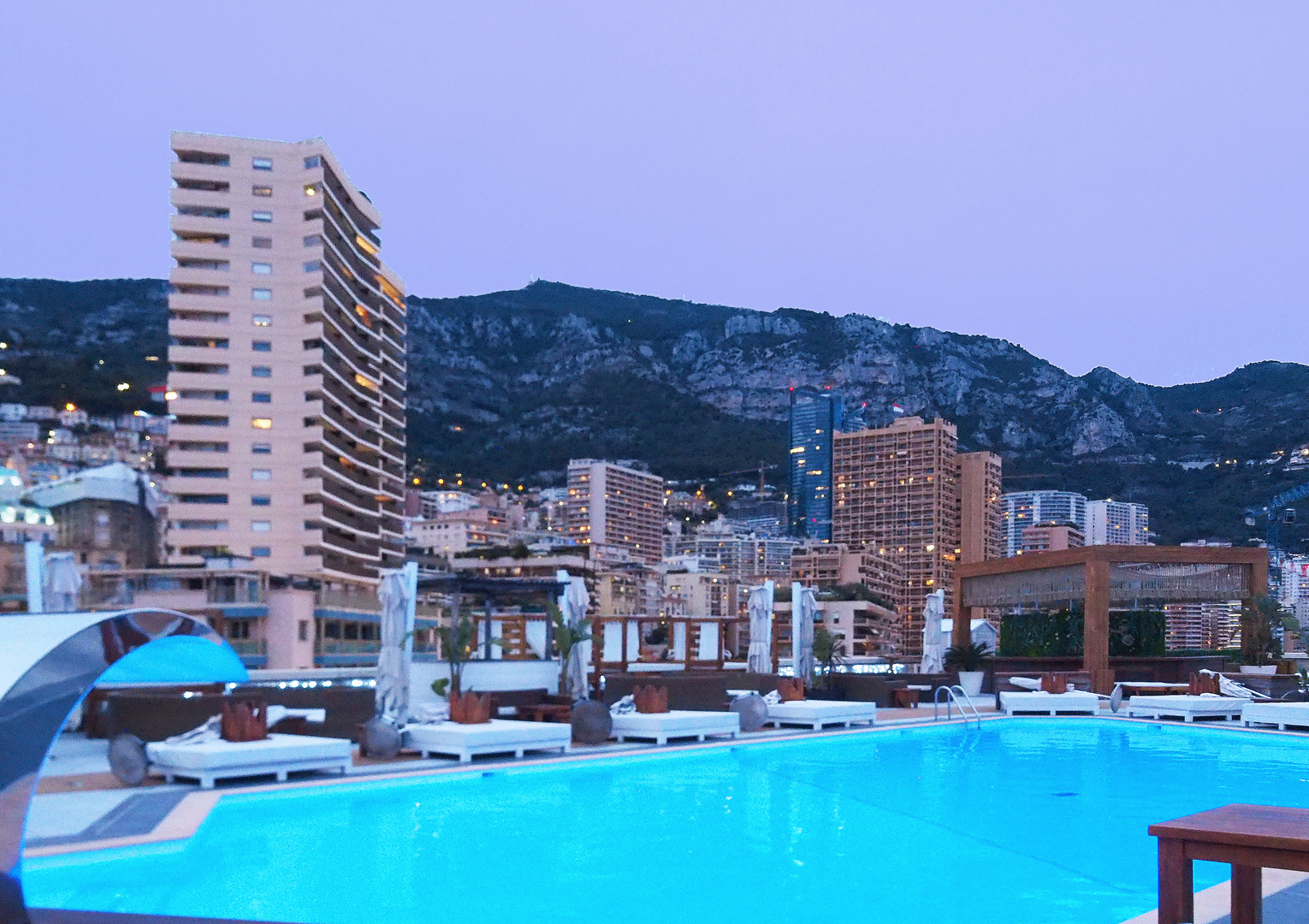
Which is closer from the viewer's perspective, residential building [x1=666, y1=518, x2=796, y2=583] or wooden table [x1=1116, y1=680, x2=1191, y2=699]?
wooden table [x1=1116, y1=680, x2=1191, y2=699]

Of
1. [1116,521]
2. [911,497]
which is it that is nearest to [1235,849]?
[1116,521]

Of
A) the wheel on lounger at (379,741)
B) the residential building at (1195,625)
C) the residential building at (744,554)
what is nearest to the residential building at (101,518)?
the wheel on lounger at (379,741)

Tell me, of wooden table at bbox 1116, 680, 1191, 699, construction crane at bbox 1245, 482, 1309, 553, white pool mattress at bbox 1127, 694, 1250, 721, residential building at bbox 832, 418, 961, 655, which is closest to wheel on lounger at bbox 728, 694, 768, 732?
white pool mattress at bbox 1127, 694, 1250, 721

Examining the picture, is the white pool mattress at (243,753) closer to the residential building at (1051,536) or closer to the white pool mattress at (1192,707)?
the white pool mattress at (1192,707)

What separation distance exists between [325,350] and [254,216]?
24.8 ft

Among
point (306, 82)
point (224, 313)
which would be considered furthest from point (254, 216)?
point (306, 82)

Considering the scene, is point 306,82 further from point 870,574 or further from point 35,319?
point 870,574

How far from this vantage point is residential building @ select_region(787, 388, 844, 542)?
513 feet

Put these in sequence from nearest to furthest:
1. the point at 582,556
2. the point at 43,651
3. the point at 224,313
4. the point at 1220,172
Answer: the point at 43,651, the point at 224,313, the point at 582,556, the point at 1220,172

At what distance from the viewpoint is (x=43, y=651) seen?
3703 millimetres

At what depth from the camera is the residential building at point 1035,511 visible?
119m

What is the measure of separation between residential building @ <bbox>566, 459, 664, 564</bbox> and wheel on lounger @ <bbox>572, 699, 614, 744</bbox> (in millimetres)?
120088

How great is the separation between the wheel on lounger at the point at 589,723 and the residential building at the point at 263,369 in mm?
44446

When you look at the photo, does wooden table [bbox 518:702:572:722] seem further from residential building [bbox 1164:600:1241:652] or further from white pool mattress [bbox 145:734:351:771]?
residential building [bbox 1164:600:1241:652]
